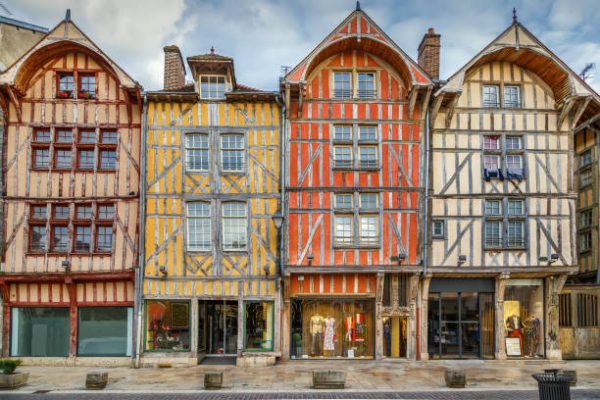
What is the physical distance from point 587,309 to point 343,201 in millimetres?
9828

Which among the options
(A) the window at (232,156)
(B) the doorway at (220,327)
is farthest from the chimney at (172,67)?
(B) the doorway at (220,327)

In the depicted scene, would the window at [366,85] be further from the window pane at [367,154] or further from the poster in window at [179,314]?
the poster in window at [179,314]

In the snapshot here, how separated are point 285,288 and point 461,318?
248 inches

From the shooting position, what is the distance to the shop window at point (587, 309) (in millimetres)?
19062

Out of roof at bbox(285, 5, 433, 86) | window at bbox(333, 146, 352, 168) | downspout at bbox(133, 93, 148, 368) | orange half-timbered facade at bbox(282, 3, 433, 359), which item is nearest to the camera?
downspout at bbox(133, 93, 148, 368)

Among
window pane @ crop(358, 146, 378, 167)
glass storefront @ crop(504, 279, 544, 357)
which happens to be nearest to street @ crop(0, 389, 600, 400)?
glass storefront @ crop(504, 279, 544, 357)

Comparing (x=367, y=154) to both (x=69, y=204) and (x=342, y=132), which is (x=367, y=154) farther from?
(x=69, y=204)

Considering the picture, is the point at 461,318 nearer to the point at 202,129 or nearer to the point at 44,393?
the point at 202,129

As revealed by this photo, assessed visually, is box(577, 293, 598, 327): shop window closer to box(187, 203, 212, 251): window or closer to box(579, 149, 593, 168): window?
box(579, 149, 593, 168): window

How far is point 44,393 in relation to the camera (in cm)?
1360

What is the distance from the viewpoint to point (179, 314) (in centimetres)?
1783

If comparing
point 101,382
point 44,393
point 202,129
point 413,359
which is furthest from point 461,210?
point 44,393

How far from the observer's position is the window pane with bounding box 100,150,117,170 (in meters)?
18.3

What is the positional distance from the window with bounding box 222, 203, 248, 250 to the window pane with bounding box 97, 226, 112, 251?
3950 mm
